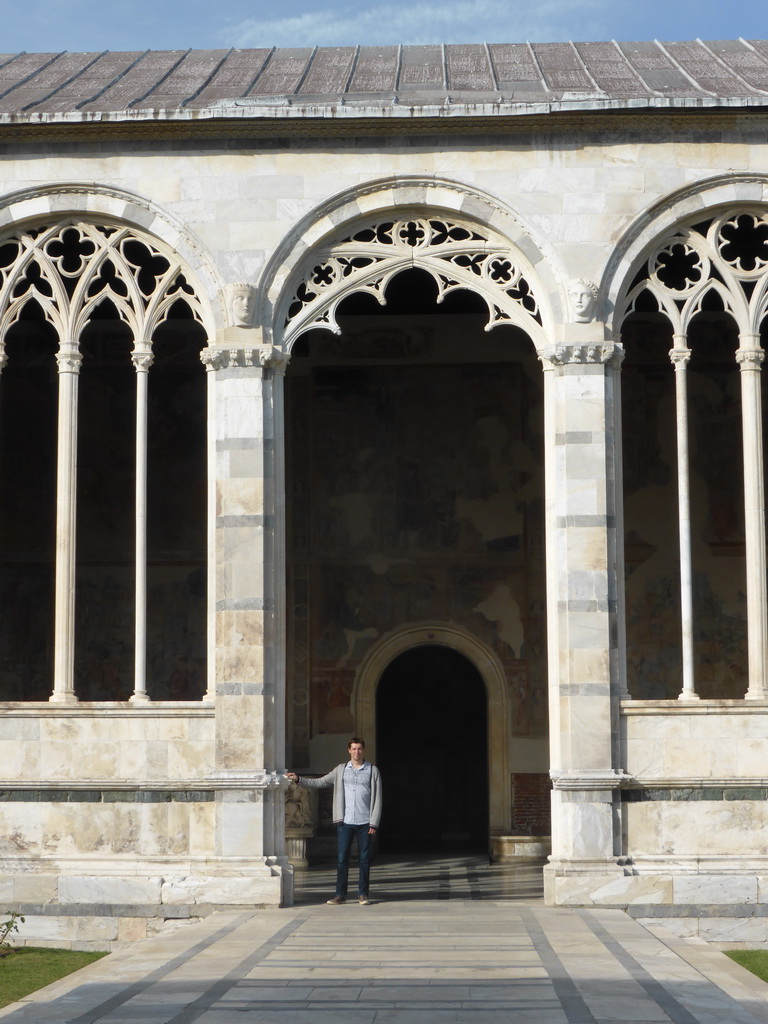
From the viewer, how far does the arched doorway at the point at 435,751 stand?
20031 mm

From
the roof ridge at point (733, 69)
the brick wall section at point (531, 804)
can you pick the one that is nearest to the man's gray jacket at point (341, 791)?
the brick wall section at point (531, 804)

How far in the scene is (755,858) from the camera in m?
13.1

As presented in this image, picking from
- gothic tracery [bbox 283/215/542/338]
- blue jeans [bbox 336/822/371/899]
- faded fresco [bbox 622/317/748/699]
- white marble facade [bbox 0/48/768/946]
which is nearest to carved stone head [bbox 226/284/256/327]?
white marble facade [bbox 0/48/768/946]

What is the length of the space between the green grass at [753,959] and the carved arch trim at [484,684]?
609 cm

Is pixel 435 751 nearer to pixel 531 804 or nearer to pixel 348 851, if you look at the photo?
pixel 531 804

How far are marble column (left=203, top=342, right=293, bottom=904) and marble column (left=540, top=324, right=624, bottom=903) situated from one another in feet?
8.53

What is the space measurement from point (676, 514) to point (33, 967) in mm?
10362

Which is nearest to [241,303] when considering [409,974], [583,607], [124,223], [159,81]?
[124,223]

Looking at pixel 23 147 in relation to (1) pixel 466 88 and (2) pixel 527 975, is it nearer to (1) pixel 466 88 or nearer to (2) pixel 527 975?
(1) pixel 466 88


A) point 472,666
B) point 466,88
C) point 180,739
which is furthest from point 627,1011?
point 472,666

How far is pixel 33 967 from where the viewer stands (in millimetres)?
11727

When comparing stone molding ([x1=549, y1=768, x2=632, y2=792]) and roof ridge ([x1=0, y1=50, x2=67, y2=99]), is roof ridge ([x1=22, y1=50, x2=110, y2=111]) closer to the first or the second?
roof ridge ([x1=0, y1=50, x2=67, y2=99])

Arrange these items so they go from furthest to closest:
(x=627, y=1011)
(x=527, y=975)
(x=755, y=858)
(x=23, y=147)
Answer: (x=23, y=147) → (x=755, y=858) → (x=527, y=975) → (x=627, y=1011)

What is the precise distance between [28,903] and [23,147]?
7.32m
